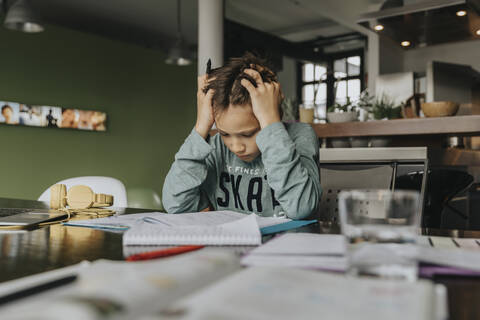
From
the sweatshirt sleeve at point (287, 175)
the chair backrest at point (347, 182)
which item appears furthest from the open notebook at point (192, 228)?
the chair backrest at point (347, 182)

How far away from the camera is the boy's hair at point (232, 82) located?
3.67 feet

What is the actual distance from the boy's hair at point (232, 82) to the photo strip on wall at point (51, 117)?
4735 millimetres

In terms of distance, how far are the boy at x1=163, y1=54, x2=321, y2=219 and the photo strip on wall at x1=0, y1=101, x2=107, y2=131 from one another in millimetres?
4671

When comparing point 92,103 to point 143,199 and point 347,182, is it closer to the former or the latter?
point 143,199

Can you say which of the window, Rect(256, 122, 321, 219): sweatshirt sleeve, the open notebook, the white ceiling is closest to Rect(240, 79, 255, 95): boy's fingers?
Rect(256, 122, 321, 219): sweatshirt sleeve

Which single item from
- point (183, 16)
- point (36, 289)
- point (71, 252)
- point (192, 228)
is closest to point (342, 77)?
point (183, 16)

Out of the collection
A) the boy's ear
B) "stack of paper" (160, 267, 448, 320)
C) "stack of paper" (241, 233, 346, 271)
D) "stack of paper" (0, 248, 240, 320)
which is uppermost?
the boy's ear

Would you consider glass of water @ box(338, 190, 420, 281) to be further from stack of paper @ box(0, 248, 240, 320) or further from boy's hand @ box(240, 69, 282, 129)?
boy's hand @ box(240, 69, 282, 129)

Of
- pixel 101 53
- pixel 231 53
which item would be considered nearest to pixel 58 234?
→ pixel 231 53

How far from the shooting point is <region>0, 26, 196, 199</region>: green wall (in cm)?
531

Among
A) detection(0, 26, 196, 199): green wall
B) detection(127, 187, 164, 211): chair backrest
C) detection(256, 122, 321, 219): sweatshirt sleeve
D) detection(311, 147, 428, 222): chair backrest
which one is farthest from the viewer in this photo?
detection(127, 187, 164, 211): chair backrest

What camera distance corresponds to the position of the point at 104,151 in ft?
20.6

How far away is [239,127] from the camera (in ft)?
3.60

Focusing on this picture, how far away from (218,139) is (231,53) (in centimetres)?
381
